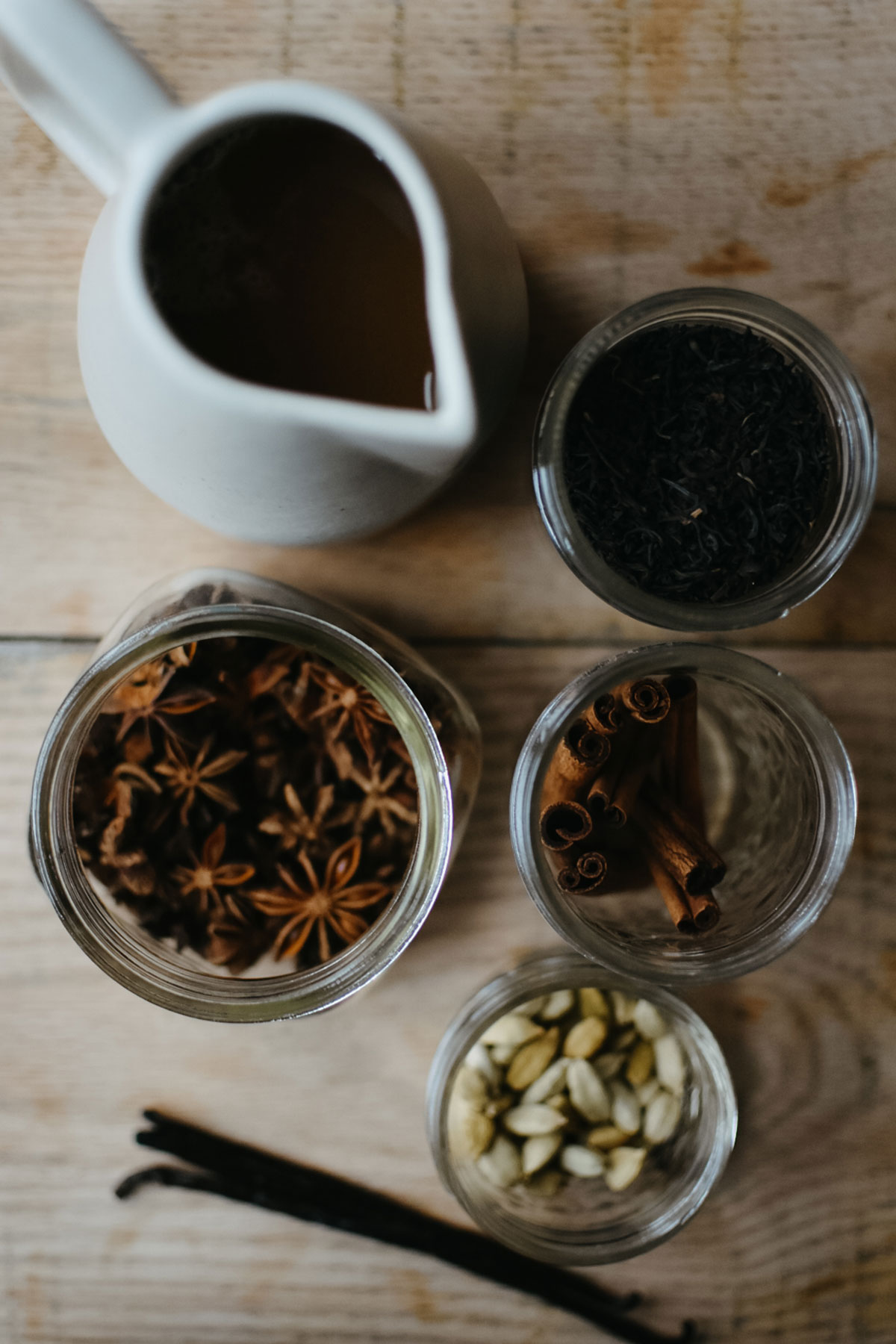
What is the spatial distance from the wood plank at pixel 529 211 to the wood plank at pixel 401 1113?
0.06 m

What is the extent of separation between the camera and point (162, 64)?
2.28ft

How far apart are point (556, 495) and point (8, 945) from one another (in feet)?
1.65

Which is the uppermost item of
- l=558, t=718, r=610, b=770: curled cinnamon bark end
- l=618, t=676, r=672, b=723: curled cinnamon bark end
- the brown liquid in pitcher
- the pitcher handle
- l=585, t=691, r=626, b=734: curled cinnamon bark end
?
Result: the pitcher handle

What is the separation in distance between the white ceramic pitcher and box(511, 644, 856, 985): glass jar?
17 centimetres

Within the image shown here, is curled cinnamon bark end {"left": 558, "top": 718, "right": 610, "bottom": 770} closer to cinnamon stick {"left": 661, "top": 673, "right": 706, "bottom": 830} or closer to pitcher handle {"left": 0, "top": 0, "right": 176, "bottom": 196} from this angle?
cinnamon stick {"left": 661, "top": 673, "right": 706, "bottom": 830}

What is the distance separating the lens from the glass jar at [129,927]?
0.56m

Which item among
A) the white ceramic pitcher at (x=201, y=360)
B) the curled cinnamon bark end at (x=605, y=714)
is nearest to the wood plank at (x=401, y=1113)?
the curled cinnamon bark end at (x=605, y=714)

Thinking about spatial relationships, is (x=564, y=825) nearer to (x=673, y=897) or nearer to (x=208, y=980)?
(x=673, y=897)

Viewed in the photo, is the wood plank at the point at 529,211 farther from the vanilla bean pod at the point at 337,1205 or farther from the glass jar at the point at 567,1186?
the vanilla bean pod at the point at 337,1205

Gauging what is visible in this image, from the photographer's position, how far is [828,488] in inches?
25.1

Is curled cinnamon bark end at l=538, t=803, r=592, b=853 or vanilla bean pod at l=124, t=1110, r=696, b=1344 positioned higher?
curled cinnamon bark end at l=538, t=803, r=592, b=853

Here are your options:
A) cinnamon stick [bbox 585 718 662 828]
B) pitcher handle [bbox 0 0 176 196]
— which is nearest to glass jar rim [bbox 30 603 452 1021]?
cinnamon stick [bbox 585 718 662 828]

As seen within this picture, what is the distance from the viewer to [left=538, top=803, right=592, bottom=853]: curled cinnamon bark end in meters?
0.61

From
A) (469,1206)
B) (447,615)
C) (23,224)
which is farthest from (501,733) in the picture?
(23,224)
